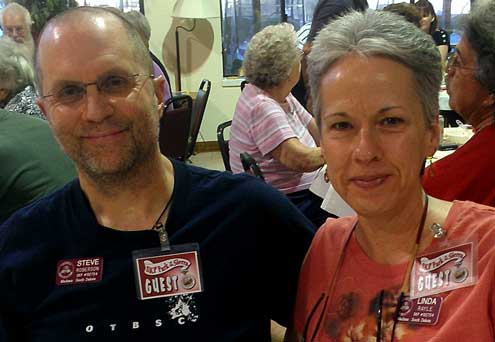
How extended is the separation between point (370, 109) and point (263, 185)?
0.40m

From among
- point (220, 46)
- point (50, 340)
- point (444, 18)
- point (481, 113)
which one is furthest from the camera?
point (444, 18)

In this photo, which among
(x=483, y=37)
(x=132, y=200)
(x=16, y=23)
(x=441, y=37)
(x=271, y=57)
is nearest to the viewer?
(x=132, y=200)

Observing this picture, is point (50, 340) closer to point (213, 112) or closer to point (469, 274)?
point (469, 274)

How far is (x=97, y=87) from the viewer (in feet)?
4.18

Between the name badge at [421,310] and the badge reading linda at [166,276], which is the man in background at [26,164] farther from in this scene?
the name badge at [421,310]

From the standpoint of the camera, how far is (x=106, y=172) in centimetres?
129

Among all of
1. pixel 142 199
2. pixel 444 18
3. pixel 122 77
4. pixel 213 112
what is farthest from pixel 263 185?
pixel 444 18

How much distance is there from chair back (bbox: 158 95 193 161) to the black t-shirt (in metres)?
2.65

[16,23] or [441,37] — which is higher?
[16,23]

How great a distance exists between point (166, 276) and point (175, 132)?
2960mm

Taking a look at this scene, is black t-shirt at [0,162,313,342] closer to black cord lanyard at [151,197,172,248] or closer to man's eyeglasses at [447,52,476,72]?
black cord lanyard at [151,197,172,248]

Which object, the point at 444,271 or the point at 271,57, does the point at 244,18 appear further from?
the point at 444,271

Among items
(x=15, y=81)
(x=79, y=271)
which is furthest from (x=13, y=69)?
(x=79, y=271)

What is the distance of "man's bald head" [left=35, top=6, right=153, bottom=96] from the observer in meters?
1.29
